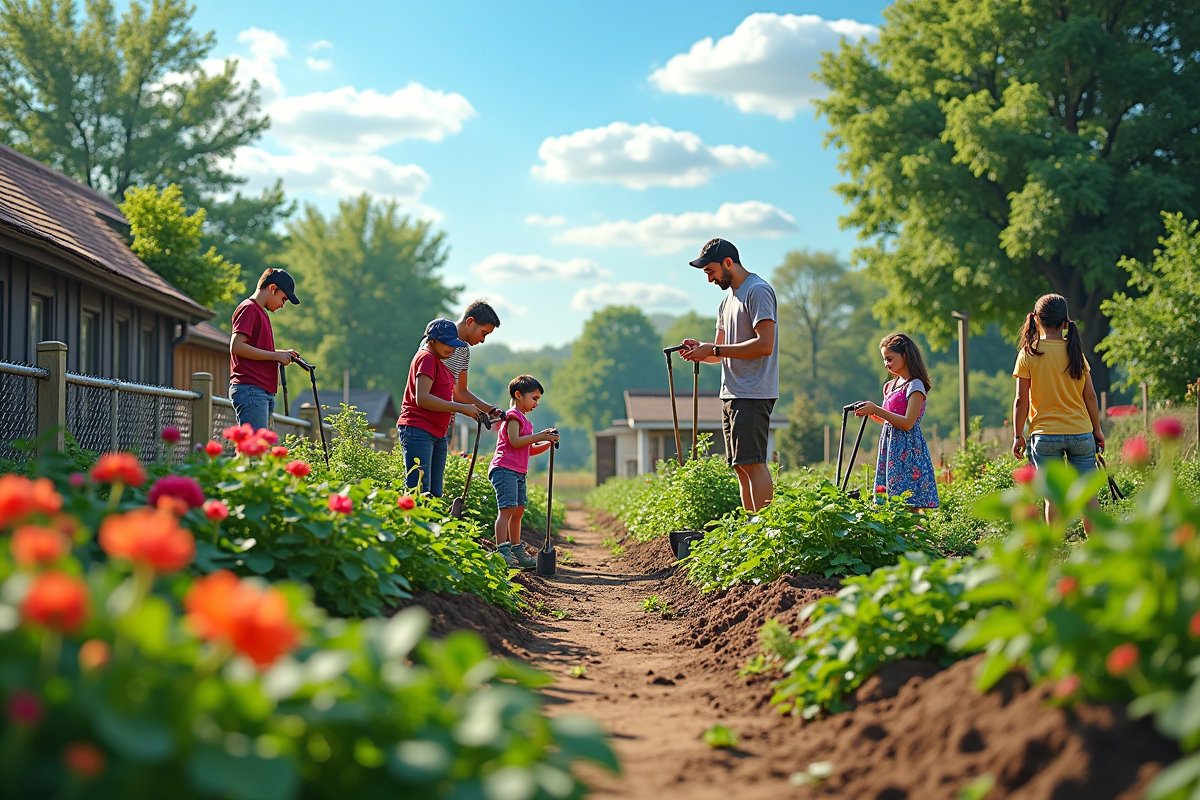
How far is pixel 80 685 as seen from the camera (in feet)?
5.05

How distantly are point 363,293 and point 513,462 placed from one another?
159 feet

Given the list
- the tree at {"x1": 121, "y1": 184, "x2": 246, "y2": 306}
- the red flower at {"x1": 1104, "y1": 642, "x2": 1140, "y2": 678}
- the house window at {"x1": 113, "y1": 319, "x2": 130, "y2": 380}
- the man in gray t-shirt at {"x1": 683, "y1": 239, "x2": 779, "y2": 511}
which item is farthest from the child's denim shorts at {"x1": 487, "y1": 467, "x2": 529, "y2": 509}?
the tree at {"x1": 121, "y1": 184, "x2": 246, "y2": 306}

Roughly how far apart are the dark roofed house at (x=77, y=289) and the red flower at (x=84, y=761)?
7.87 metres

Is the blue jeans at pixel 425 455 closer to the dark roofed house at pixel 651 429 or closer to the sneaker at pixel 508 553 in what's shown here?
the sneaker at pixel 508 553

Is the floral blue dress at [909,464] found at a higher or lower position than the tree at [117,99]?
lower

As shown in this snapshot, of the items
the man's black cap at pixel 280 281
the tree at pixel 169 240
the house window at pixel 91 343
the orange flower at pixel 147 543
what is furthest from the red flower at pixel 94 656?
the tree at pixel 169 240

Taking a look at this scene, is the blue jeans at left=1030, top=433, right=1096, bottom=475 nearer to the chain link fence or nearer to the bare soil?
the bare soil

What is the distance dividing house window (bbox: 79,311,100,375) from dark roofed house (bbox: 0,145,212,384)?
0.04 ft

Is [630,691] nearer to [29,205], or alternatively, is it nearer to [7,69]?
[29,205]

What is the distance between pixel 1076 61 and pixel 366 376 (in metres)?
38.3

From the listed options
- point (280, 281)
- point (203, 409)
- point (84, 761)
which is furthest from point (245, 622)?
point (203, 409)

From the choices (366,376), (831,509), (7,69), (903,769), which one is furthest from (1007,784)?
(366,376)

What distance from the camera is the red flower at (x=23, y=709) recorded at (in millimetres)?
1416

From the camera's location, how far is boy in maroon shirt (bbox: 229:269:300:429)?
6.44m
